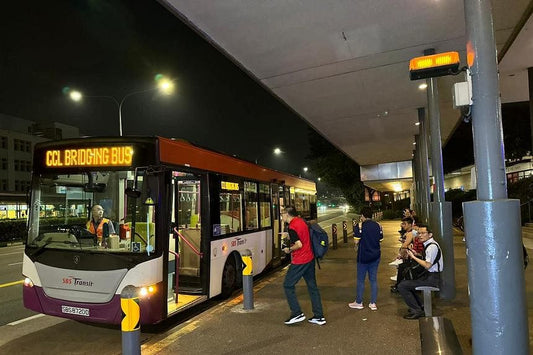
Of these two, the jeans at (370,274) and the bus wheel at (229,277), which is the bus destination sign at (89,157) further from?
the jeans at (370,274)

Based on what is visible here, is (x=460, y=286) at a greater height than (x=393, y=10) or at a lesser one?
lesser

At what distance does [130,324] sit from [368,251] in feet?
12.9

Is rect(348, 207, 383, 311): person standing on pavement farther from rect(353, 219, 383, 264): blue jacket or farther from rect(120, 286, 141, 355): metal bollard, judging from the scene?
rect(120, 286, 141, 355): metal bollard

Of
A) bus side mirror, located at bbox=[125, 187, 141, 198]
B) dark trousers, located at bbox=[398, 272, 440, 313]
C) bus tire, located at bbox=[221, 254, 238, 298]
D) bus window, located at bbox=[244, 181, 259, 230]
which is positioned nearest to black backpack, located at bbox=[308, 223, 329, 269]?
dark trousers, located at bbox=[398, 272, 440, 313]

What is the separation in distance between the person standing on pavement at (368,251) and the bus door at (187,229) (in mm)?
2991

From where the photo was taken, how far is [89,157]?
250 inches

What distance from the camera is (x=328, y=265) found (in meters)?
11.9

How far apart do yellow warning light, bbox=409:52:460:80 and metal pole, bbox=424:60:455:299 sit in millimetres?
4058

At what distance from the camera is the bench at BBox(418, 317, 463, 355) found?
427 centimetres

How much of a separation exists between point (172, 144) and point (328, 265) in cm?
694

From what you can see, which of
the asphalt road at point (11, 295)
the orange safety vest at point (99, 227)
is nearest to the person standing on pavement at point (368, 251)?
the orange safety vest at point (99, 227)

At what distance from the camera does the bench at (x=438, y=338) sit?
4.27m

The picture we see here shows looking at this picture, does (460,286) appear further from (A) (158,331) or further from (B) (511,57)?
(A) (158,331)

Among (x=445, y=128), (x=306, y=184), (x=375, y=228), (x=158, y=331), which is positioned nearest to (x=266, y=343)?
(x=158, y=331)
